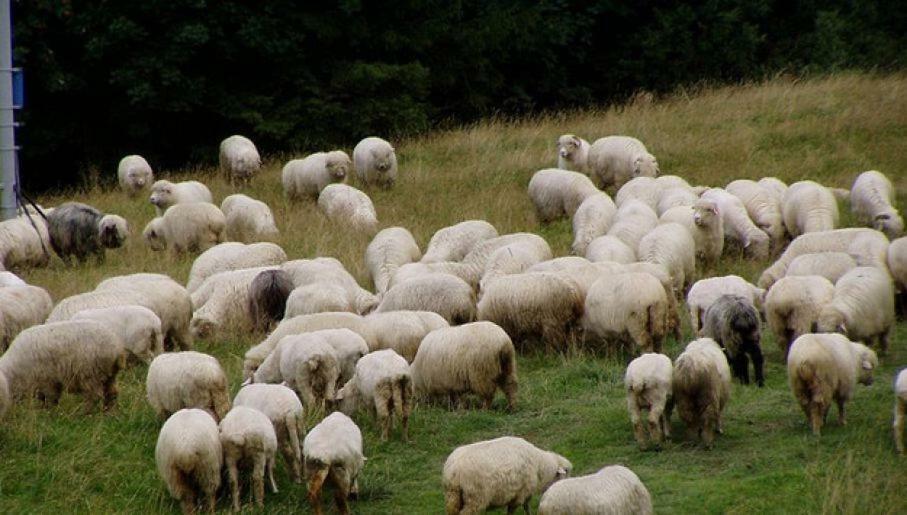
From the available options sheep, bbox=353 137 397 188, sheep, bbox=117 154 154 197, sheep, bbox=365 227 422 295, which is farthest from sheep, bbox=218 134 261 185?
sheep, bbox=365 227 422 295

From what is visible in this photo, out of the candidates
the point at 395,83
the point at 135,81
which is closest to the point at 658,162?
the point at 395,83

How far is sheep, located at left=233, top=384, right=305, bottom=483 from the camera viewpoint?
336 inches

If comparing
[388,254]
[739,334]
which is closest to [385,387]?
[739,334]

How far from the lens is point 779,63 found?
1312 inches

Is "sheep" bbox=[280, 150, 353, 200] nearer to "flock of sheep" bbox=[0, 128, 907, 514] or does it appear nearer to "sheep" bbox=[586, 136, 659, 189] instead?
"flock of sheep" bbox=[0, 128, 907, 514]

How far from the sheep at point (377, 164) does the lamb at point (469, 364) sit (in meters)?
9.84

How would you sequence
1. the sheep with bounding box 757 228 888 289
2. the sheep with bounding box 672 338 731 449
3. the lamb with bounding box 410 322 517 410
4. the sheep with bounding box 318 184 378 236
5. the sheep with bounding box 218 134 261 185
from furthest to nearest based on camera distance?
the sheep with bounding box 218 134 261 185
the sheep with bounding box 318 184 378 236
the sheep with bounding box 757 228 888 289
the lamb with bounding box 410 322 517 410
the sheep with bounding box 672 338 731 449

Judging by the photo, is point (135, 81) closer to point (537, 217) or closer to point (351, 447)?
point (537, 217)

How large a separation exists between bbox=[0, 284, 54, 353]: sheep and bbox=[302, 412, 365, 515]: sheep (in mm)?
4374

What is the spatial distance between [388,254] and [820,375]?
651 centimetres

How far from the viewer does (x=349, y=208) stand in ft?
57.0

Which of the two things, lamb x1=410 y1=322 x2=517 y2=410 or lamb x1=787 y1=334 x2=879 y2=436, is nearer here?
lamb x1=787 y1=334 x2=879 y2=436

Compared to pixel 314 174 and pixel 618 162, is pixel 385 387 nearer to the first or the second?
pixel 618 162

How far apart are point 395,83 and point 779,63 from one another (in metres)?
11.2
